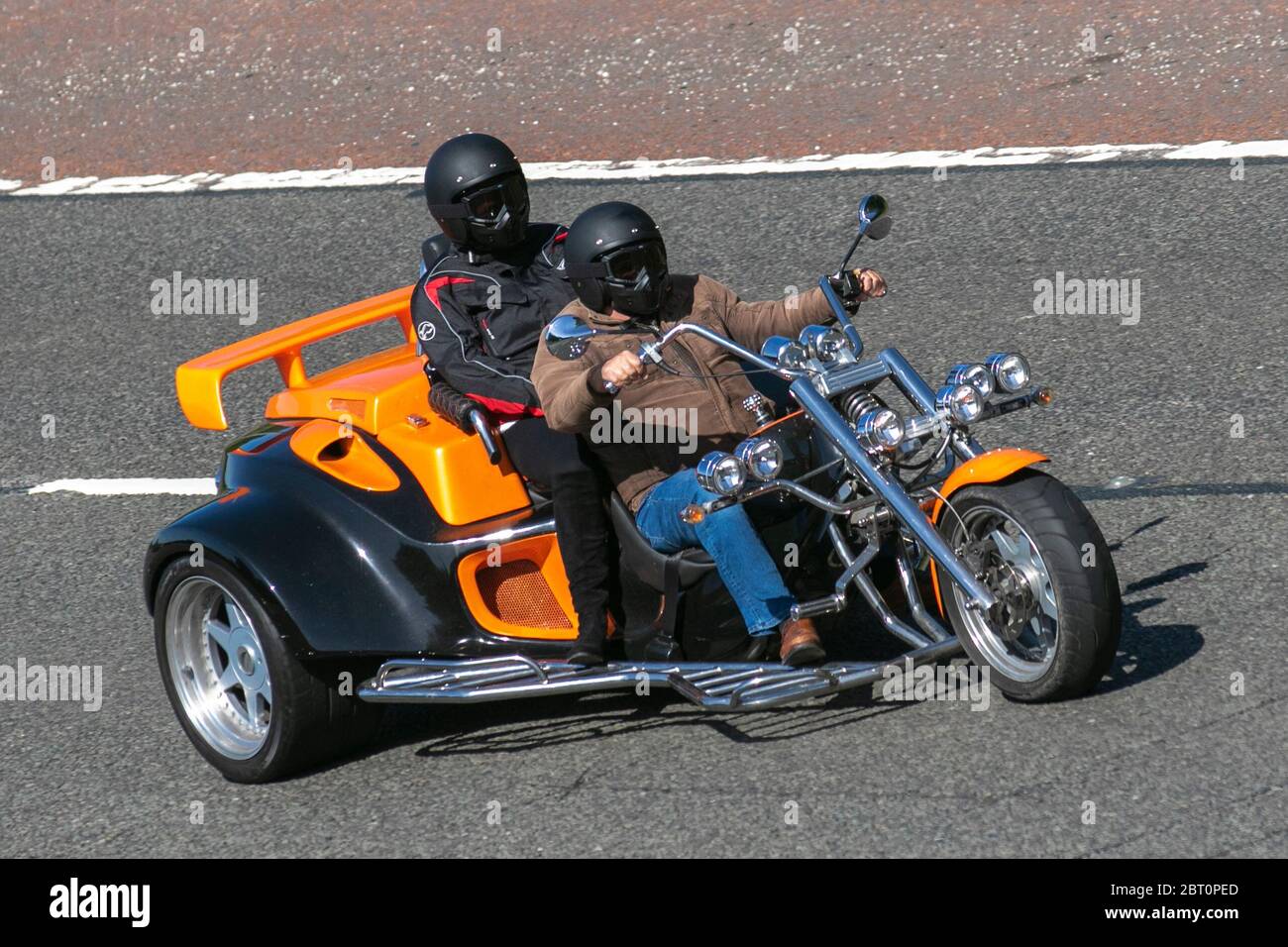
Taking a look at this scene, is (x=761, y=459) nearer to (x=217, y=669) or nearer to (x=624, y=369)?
(x=624, y=369)

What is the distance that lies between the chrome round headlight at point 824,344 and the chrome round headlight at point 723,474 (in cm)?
45

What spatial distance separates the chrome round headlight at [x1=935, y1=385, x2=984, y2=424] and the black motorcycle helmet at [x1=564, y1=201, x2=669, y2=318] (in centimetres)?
94

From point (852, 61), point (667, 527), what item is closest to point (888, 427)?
point (667, 527)

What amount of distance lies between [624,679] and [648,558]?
38cm

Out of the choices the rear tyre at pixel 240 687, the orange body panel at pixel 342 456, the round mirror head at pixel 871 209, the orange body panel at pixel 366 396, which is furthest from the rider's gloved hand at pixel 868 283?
the rear tyre at pixel 240 687

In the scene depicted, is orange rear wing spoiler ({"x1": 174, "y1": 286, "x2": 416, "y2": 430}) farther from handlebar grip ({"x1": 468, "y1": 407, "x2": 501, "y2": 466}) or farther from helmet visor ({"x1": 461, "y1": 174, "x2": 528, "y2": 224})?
handlebar grip ({"x1": 468, "y1": 407, "x2": 501, "y2": 466})

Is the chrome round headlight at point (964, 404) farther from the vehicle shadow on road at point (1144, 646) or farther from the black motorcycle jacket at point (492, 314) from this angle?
the black motorcycle jacket at point (492, 314)

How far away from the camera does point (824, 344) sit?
4.95m

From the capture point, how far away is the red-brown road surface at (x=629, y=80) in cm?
1109

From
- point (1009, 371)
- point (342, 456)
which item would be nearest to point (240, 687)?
point (342, 456)

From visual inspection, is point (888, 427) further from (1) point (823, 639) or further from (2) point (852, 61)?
(2) point (852, 61)

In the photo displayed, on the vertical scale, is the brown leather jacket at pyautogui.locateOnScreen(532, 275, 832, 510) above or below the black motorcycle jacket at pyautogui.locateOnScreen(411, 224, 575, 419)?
below

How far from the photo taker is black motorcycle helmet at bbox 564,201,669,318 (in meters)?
5.07

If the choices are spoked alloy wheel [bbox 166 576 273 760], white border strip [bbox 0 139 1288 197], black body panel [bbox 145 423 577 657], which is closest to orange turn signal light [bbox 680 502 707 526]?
black body panel [bbox 145 423 577 657]
